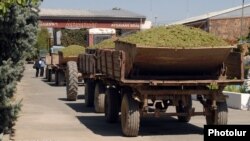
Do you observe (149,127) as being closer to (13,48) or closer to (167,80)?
(167,80)

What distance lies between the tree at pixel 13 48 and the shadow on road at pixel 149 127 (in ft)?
8.90

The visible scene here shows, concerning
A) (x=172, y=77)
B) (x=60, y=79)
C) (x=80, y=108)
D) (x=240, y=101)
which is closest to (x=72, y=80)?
(x=80, y=108)

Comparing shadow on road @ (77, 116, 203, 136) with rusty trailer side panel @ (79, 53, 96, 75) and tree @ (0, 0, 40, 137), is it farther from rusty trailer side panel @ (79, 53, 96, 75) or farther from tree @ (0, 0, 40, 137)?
tree @ (0, 0, 40, 137)

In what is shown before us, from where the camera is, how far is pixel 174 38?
12.5 meters

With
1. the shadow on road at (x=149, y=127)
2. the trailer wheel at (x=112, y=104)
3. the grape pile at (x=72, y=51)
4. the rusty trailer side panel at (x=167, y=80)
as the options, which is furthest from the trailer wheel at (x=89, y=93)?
the grape pile at (x=72, y=51)

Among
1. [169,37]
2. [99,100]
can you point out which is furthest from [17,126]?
[169,37]

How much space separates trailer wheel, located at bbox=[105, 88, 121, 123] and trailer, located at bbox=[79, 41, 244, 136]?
1.25m

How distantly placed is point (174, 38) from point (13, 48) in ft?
11.3

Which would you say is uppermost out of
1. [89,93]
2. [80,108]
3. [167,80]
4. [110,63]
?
[110,63]

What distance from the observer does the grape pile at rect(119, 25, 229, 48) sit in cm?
1217

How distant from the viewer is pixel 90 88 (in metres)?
18.9

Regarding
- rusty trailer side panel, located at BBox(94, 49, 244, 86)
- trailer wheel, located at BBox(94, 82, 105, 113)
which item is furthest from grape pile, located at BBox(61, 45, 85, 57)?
rusty trailer side panel, located at BBox(94, 49, 244, 86)

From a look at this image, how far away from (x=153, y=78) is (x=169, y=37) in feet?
3.08

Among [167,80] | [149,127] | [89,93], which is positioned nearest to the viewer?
[167,80]
